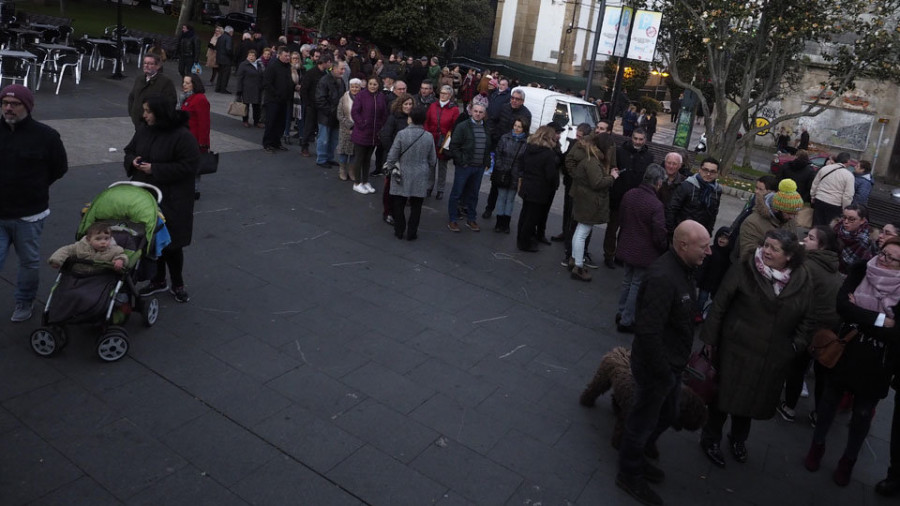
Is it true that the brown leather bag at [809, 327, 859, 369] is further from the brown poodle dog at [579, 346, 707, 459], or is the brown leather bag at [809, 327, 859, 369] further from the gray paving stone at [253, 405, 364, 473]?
the gray paving stone at [253, 405, 364, 473]

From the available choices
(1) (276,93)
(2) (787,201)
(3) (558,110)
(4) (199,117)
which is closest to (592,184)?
(2) (787,201)

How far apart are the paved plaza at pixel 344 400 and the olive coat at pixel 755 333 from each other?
588 millimetres

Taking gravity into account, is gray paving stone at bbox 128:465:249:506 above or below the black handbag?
below

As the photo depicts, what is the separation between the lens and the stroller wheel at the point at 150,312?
581cm

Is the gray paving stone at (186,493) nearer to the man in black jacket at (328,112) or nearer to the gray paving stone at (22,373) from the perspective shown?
the gray paving stone at (22,373)

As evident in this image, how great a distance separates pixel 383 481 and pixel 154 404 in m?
1.66

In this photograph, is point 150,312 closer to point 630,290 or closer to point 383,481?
point 383,481

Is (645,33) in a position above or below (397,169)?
above

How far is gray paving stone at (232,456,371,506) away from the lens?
413 cm

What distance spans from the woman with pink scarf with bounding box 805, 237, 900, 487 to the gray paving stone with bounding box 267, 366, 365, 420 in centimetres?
330

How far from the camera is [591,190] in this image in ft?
27.1

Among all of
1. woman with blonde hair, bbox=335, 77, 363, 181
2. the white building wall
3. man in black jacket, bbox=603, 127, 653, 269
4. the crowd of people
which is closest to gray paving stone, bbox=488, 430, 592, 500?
the crowd of people

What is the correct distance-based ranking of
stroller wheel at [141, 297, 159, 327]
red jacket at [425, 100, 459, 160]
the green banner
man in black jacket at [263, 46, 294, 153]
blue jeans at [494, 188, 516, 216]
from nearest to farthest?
stroller wheel at [141, 297, 159, 327], blue jeans at [494, 188, 516, 216], red jacket at [425, 100, 459, 160], man in black jacket at [263, 46, 294, 153], the green banner

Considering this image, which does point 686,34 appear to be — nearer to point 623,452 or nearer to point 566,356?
point 566,356
